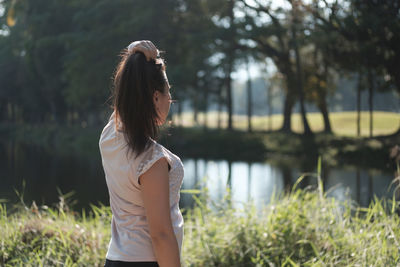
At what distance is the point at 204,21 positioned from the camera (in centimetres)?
2141

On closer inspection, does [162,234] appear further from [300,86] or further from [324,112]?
[324,112]

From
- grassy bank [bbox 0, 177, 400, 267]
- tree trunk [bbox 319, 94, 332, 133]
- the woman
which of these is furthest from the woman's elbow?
tree trunk [bbox 319, 94, 332, 133]

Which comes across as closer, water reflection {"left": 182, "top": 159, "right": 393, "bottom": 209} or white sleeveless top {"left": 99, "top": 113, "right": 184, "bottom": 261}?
white sleeveless top {"left": 99, "top": 113, "right": 184, "bottom": 261}

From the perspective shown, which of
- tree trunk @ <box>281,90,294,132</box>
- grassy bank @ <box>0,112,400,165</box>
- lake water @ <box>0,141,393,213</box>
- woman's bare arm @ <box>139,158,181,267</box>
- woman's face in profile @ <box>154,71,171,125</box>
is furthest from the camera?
tree trunk @ <box>281,90,294,132</box>

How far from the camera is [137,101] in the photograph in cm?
125

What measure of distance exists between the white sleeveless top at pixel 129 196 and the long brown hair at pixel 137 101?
33 mm

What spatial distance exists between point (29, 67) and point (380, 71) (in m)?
19.7

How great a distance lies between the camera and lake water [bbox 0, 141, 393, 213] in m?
9.38

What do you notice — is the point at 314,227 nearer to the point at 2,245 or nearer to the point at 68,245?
the point at 68,245

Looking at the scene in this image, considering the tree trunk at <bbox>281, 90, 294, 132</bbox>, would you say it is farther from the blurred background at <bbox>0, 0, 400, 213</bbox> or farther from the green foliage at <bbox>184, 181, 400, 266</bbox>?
the green foliage at <bbox>184, 181, 400, 266</bbox>

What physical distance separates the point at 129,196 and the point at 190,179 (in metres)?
11.1

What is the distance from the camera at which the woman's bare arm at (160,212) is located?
1191mm

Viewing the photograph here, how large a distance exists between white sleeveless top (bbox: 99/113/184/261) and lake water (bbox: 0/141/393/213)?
6472mm

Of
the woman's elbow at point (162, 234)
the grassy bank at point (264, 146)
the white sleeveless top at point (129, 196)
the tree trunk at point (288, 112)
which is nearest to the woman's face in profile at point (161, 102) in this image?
the white sleeveless top at point (129, 196)
